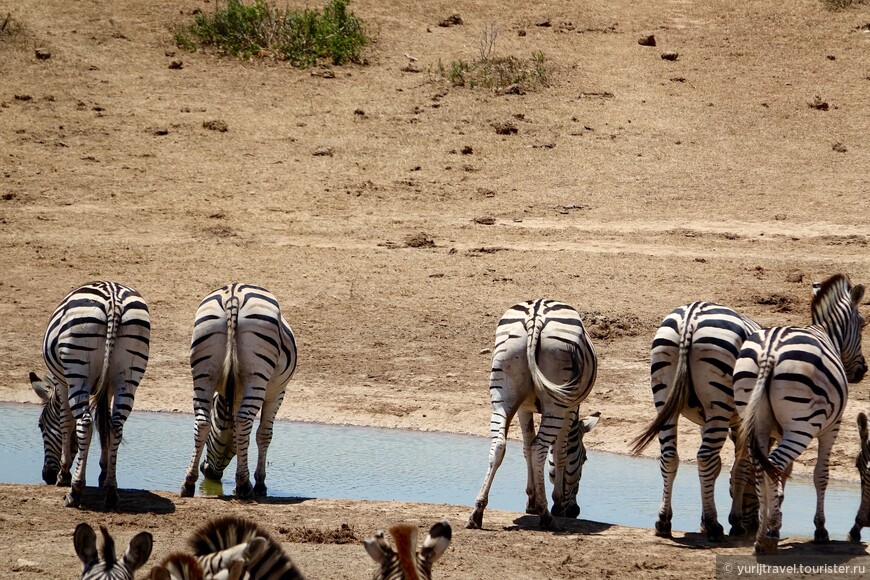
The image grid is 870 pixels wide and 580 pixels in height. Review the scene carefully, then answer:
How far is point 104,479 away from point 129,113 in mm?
13166

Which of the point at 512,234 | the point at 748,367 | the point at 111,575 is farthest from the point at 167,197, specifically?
the point at 111,575

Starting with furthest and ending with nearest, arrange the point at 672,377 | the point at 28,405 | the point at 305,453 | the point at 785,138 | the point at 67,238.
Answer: the point at 785,138 → the point at 67,238 → the point at 28,405 → the point at 305,453 → the point at 672,377

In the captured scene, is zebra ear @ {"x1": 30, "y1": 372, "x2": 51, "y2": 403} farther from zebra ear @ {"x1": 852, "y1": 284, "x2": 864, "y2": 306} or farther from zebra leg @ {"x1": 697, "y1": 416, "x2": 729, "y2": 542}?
zebra ear @ {"x1": 852, "y1": 284, "x2": 864, "y2": 306}

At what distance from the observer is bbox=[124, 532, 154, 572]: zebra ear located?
511 cm

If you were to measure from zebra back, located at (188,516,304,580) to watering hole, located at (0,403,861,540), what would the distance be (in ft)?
15.1

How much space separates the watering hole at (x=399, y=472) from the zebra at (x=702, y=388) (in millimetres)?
803

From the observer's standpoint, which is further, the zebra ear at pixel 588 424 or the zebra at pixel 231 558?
the zebra ear at pixel 588 424

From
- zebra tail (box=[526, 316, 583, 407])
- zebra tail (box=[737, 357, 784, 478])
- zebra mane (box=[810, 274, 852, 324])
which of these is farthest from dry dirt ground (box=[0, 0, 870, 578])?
zebra mane (box=[810, 274, 852, 324])

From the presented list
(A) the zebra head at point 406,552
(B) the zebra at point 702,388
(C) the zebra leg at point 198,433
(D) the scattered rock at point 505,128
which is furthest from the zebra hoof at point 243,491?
(D) the scattered rock at point 505,128

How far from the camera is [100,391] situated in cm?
911

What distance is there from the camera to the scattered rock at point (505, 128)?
21031mm

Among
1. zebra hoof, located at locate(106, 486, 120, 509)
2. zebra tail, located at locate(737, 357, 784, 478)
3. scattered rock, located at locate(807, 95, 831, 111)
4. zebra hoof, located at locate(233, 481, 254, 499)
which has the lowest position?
zebra hoof, located at locate(233, 481, 254, 499)

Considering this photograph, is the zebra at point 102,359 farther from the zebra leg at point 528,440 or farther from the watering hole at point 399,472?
the zebra leg at point 528,440

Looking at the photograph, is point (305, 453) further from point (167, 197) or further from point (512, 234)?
point (167, 197)
